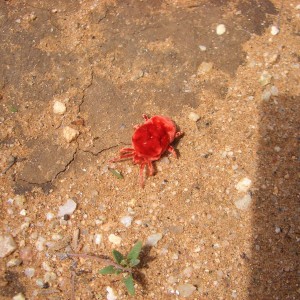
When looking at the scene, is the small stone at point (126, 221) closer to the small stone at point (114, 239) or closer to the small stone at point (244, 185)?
the small stone at point (114, 239)

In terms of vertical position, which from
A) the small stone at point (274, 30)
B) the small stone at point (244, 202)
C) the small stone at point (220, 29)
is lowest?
the small stone at point (244, 202)

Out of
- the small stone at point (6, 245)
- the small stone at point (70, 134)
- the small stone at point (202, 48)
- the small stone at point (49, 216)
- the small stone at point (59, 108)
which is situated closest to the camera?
the small stone at point (6, 245)

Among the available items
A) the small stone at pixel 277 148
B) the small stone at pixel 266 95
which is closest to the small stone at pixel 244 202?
the small stone at pixel 277 148

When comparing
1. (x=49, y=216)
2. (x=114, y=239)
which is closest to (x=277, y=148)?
(x=114, y=239)

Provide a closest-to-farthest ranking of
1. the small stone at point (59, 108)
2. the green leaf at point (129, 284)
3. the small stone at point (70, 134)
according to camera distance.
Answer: the green leaf at point (129, 284), the small stone at point (70, 134), the small stone at point (59, 108)

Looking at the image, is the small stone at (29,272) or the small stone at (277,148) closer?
the small stone at (29,272)

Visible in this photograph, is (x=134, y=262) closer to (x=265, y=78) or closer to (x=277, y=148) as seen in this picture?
(x=277, y=148)
